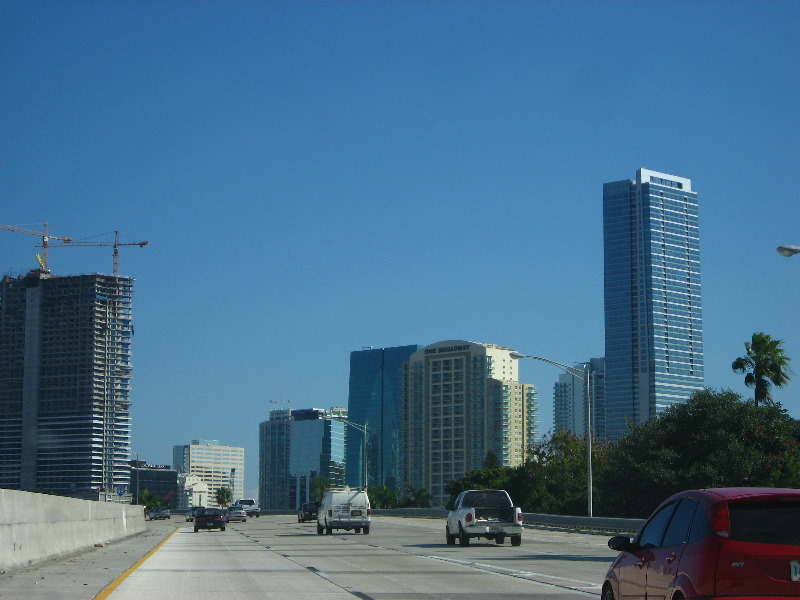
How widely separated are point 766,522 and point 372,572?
14.2m

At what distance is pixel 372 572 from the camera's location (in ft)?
72.8

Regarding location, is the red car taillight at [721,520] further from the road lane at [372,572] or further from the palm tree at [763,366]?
the palm tree at [763,366]

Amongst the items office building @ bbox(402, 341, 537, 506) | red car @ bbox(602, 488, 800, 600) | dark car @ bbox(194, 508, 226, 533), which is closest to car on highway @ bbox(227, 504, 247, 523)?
dark car @ bbox(194, 508, 226, 533)

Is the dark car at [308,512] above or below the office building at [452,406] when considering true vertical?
below

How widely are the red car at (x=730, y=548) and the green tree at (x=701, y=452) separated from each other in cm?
4752

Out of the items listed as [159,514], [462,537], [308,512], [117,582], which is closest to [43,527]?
[117,582]

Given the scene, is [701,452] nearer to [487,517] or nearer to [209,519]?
[209,519]

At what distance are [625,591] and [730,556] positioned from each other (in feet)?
7.84

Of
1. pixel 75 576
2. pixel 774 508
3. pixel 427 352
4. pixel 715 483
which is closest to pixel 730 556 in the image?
pixel 774 508

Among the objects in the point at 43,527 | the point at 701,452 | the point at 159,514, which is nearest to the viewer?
the point at 43,527

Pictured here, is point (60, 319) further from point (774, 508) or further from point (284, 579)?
point (774, 508)

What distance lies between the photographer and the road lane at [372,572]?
17.0 m

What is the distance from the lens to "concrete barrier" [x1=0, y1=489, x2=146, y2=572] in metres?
19.9

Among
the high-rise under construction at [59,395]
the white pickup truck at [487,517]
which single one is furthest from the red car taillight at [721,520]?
the high-rise under construction at [59,395]
